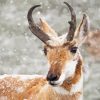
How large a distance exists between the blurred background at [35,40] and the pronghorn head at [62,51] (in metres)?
3.52

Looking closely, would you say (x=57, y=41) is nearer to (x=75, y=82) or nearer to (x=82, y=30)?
(x=82, y=30)

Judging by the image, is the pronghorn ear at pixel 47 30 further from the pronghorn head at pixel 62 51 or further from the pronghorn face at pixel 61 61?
the pronghorn face at pixel 61 61

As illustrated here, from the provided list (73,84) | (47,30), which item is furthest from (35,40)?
(73,84)

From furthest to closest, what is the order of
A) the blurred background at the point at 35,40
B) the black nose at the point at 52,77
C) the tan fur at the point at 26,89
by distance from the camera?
the blurred background at the point at 35,40 < the tan fur at the point at 26,89 < the black nose at the point at 52,77

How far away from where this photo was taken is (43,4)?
1908 centimetres

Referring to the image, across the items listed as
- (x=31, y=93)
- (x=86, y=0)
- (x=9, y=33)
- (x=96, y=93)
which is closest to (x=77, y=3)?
(x=86, y=0)

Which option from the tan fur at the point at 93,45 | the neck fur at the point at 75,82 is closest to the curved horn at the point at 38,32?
the neck fur at the point at 75,82

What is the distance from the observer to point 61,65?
893 cm

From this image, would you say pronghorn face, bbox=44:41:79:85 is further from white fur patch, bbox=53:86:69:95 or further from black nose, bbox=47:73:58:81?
white fur patch, bbox=53:86:69:95

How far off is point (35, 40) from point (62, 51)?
7.77 m

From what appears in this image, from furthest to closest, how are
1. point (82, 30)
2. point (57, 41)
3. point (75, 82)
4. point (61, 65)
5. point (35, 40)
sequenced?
1. point (35, 40)
2. point (82, 30)
3. point (75, 82)
4. point (57, 41)
5. point (61, 65)

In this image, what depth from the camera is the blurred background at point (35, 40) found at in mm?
14820

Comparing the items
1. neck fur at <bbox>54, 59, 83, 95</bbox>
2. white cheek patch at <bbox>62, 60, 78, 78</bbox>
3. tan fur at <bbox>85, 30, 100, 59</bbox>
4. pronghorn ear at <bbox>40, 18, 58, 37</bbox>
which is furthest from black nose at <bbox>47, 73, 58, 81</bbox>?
tan fur at <bbox>85, 30, 100, 59</bbox>

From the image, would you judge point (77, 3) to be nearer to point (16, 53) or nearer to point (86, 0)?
point (86, 0)
